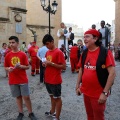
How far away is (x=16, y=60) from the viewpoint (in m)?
5.05

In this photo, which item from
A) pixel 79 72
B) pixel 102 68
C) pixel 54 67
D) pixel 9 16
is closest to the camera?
pixel 102 68

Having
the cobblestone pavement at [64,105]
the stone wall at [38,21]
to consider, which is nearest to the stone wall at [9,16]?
the stone wall at [38,21]

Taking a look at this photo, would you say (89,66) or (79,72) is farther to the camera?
(79,72)

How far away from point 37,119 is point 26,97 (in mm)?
575

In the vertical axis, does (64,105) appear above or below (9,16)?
below

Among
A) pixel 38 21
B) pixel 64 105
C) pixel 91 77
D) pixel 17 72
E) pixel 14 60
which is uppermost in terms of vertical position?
pixel 38 21

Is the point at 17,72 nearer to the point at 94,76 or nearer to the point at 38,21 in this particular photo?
the point at 94,76

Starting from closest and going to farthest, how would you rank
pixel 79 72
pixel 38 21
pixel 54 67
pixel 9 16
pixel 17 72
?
1. pixel 79 72
2. pixel 54 67
3. pixel 17 72
4. pixel 9 16
5. pixel 38 21

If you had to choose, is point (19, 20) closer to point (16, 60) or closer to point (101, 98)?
point (16, 60)

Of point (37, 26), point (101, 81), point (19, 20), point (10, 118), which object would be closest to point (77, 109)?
point (10, 118)

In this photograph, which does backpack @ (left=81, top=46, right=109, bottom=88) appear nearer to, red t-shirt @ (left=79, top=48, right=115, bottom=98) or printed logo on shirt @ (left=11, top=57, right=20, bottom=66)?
red t-shirt @ (left=79, top=48, right=115, bottom=98)

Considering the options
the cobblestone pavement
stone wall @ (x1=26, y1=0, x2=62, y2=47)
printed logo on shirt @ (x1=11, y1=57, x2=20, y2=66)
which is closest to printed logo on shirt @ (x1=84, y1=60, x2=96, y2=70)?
printed logo on shirt @ (x1=11, y1=57, x2=20, y2=66)

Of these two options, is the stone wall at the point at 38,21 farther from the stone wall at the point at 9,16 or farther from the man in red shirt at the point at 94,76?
the man in red shirt at the point at 94,76

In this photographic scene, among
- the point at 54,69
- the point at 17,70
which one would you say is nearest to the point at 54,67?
the point at 54,69
